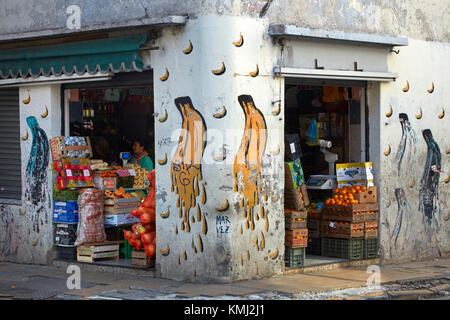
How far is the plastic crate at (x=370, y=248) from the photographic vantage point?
13008 mm

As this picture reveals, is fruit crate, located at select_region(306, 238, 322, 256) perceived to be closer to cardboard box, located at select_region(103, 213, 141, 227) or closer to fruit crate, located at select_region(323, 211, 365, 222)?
fruit crate, located at select_region(323, 211, 365, 222)

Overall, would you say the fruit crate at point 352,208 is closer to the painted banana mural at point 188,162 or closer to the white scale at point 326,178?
the white scale at point 326,178

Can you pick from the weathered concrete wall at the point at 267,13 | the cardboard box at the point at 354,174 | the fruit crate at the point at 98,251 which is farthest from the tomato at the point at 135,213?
the cardboard box at the point at 354,174

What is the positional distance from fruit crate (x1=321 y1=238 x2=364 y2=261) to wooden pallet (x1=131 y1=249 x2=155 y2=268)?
3.02 m

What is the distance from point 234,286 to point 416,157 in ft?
15.4

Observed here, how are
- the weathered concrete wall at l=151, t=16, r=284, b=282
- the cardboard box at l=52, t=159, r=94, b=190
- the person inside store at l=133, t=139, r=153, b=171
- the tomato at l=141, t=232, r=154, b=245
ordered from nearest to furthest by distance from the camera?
the weathered concrete wall at l=151, t=16, r=284, b=282 < the tomato at l=141, t=232, r=154, b=245 < the cardboard box at l=52, t=159, r=94, b=190 < the person inside store at l=133, t=139, r=153, b=171

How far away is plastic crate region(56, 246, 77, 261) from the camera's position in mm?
12820

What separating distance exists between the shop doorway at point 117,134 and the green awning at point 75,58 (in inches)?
14.7

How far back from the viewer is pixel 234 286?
35.3 ft

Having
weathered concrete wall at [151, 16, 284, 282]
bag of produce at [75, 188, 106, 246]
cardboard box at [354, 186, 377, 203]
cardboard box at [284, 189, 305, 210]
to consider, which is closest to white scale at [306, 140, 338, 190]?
cardboard box at [354, 186, 377, 203]

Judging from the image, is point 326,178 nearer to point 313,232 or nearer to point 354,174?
point 354,174

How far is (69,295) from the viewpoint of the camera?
1042 cm

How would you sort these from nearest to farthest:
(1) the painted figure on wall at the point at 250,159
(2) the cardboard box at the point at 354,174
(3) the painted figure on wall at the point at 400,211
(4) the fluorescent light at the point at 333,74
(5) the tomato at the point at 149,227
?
(1) the painted figure on wall at the point at 250,159, (4) the fluorescent light at the point at 333,74, (5) the tomato at the point at 149,227, (2) the cardboard box at the point at 354,174, (3) the painted figure on wall at the point at 400,211

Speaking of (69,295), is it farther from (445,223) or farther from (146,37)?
(445,223)
